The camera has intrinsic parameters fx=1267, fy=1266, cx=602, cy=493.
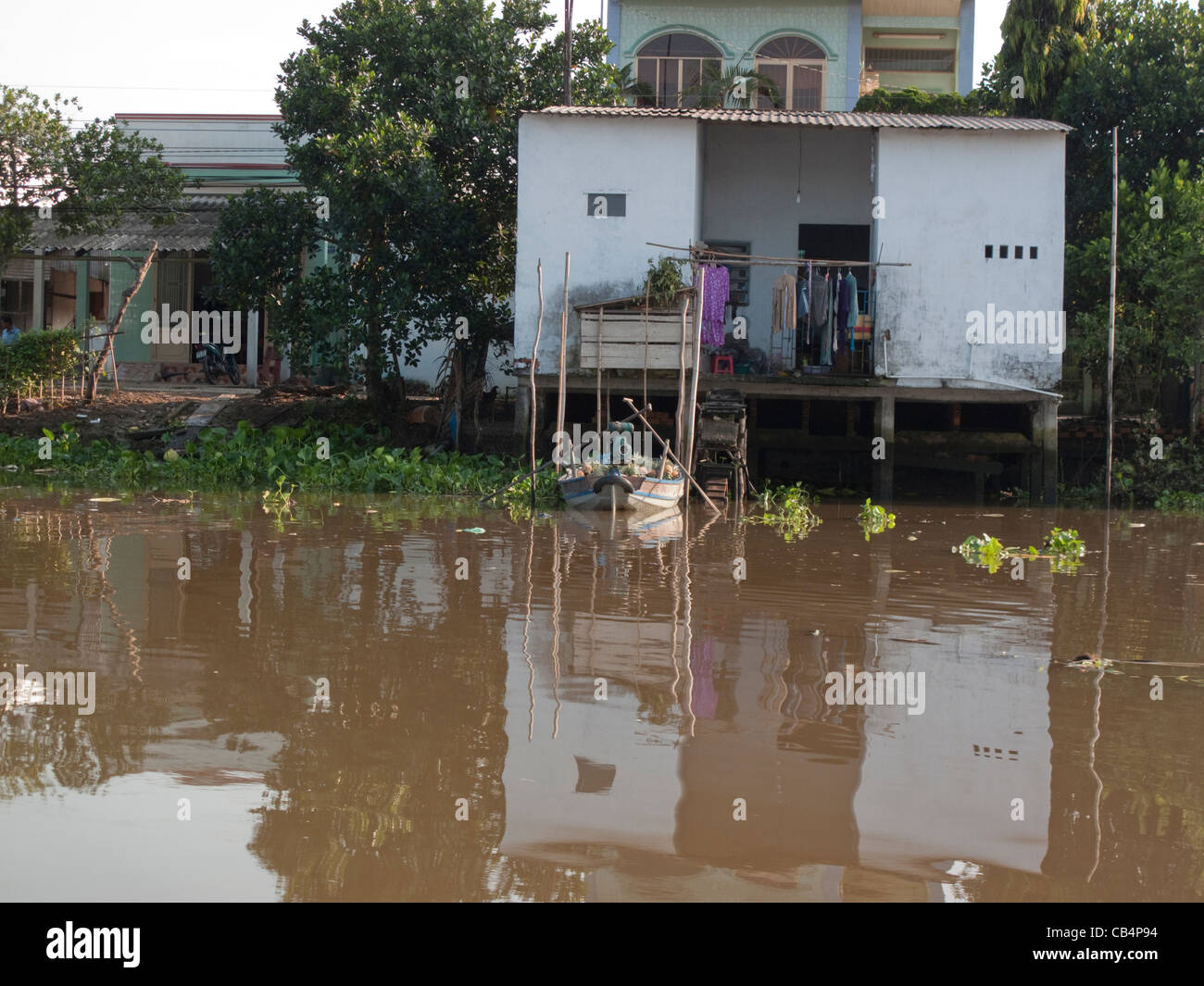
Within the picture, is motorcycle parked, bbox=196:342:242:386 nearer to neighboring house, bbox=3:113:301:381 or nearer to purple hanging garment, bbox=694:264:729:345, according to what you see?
→ neighboring house, bbox=3:113:301:381

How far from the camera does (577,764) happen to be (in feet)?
19.4

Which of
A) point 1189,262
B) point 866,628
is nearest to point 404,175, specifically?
point 1189,262

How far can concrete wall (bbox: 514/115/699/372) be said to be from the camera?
62.3 ft

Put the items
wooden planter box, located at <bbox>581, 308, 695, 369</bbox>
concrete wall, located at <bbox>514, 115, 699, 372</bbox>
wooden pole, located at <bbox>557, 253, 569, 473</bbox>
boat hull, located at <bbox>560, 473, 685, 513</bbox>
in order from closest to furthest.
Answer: boat hull, located at <bbox>560, 473, 685, 513</bbox>, wooden pole, located at <bbox>557, 253, 569, 473</bbox>, wooden planter box, located at <bbox>581, 308, 695, 369</bbox>, concrete wall, located at <bbox>514, 115, 699, 372</bbox>

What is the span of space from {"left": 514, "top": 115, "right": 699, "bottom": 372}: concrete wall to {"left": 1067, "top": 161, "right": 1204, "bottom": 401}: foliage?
249 inches

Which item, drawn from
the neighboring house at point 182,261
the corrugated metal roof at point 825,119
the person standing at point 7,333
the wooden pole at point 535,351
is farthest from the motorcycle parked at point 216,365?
the corrugated metal roof at point 825,119

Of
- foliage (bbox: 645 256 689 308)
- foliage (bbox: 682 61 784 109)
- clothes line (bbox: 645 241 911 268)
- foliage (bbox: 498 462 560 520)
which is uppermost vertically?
foliage (bbox: 682 61 784 109)

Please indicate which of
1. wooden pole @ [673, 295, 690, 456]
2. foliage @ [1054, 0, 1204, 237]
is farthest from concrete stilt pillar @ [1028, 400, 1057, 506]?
wooden pole @ [673, 295, 690, 456]

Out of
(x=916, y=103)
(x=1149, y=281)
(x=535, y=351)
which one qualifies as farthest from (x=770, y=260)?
(x=916, y=103)

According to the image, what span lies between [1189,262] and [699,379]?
7.30m

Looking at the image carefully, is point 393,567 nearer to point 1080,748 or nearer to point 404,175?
point 1080,748

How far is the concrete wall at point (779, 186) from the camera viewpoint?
21.7 meters

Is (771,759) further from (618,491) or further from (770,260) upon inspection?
(770,260)
